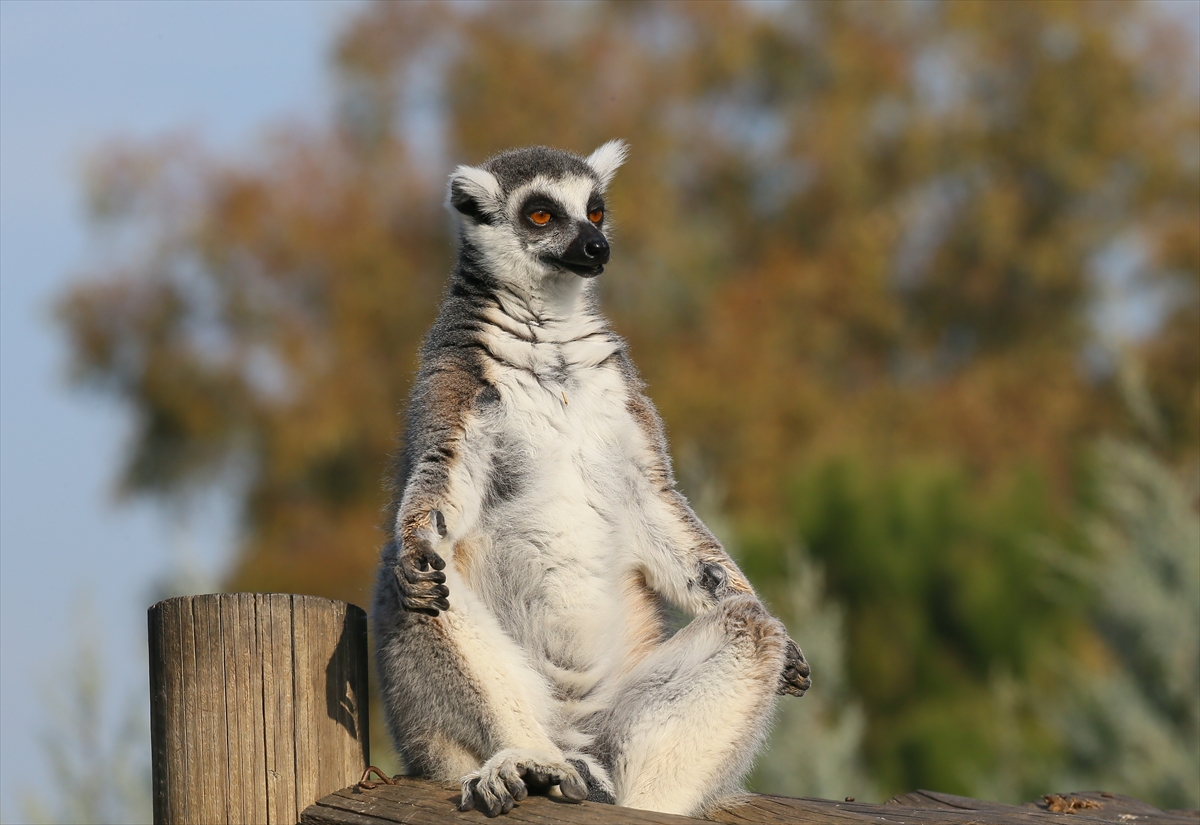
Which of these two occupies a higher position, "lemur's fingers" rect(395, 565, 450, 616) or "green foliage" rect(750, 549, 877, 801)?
"green foliage" rect(750, 549, 877, 801)

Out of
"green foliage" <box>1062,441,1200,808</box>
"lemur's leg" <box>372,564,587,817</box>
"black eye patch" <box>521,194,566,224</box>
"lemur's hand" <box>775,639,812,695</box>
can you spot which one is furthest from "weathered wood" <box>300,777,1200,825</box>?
"green foliage" <box>1062,441,1200,808</box>

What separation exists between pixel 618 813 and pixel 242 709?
3.45 ft

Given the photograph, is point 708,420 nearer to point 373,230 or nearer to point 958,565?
point 958,565

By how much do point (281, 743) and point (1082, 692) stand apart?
7.73m

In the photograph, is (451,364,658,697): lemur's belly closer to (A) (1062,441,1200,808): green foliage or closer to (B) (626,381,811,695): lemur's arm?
(B) (626,381,811,695): lemur's arm

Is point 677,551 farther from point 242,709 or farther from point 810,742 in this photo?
point 810,742

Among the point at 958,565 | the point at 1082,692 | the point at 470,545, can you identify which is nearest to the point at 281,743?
the point at 470,545

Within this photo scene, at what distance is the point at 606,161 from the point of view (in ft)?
20.0

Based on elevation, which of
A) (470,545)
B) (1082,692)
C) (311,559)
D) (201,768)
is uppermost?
(311,559)

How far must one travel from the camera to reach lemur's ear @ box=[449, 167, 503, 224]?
562 cm

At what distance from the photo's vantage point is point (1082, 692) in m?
10.6

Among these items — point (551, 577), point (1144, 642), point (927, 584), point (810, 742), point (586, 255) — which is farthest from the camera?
point (927, 584)

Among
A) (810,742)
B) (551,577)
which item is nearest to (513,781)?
(551,577)

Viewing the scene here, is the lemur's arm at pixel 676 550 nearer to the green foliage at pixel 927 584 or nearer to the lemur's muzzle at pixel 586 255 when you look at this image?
the lemur's muzzle at pixel 586 255
